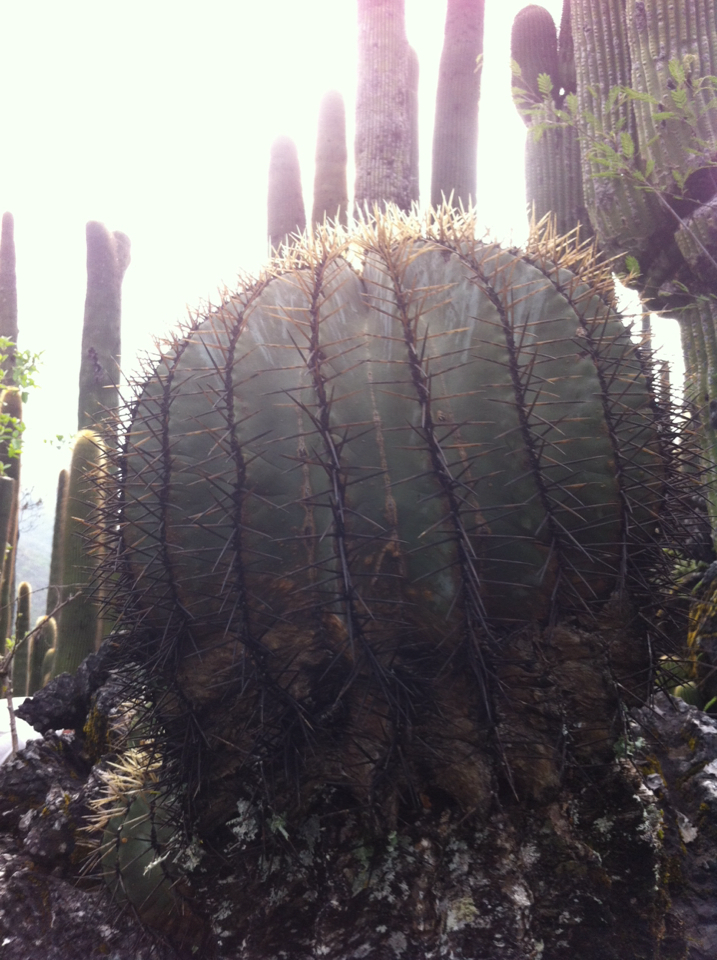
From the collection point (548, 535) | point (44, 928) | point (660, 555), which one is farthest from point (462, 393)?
point (44, 928)

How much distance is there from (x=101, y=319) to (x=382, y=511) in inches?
263

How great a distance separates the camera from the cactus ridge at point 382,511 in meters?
1.50

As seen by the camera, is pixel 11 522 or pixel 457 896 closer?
pixel 457 896

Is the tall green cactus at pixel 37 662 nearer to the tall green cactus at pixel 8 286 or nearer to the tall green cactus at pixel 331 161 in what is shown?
the tall green cactus at pixel 8 286

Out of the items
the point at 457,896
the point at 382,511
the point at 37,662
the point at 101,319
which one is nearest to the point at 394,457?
the point at 382,511

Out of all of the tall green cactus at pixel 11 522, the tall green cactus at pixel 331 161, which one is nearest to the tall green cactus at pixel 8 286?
the tall green cactus at pixel 11 522

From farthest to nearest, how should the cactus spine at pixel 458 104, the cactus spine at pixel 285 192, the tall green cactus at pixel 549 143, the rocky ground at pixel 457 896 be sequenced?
the cactus spine at pixel 285 192 < the cactus spine at pixel 458 104 < the tall green cactus at pixel 549 143 < the rocky ground at pixel 457 896

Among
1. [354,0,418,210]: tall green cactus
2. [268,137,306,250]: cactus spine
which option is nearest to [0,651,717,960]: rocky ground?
[354,0,418,210]: tall green cactus

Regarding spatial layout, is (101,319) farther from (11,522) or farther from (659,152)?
A: (659,152)

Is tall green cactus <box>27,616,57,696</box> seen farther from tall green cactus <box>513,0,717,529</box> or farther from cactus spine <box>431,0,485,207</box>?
tall green cactus <box>513,0,717,529</box>

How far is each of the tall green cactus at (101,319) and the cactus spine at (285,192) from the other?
1973 millimetres

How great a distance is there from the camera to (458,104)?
248 inches

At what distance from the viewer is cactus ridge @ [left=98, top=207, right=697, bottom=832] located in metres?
1.50

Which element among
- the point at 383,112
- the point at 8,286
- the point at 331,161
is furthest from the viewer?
the point at 8,286
